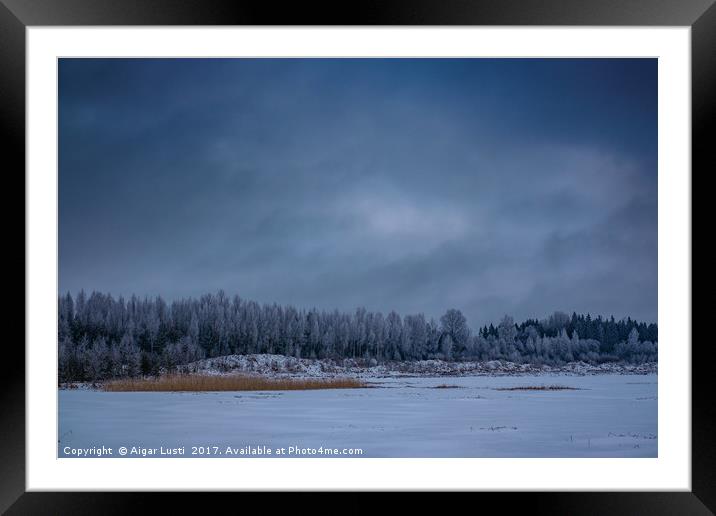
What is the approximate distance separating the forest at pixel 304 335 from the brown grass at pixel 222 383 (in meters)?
0.12

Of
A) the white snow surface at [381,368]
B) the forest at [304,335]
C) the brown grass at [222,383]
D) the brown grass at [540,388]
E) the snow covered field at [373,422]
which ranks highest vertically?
the forest at [304,335]

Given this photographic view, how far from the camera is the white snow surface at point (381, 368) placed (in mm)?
7020

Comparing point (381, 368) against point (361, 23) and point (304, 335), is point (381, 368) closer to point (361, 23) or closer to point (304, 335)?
point (304, 335)

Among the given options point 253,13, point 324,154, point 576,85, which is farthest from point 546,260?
point 253,13

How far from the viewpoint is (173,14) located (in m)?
2.54

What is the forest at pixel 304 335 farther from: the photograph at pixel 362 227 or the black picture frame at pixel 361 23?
the black picture frame at pixel 361 23

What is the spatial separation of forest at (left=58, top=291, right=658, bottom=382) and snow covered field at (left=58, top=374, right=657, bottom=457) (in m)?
0.55

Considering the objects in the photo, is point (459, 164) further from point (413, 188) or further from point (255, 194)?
point (255, 194)

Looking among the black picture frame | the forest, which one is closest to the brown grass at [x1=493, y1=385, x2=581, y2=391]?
the forest

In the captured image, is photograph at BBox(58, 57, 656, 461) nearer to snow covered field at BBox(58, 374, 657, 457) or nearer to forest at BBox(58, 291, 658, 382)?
forest at BBox(58, 291, 658, 382)

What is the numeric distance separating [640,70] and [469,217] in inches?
93.5

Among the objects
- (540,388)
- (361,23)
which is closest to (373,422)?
(540,388)

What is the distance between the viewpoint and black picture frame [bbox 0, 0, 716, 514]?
2525 mm

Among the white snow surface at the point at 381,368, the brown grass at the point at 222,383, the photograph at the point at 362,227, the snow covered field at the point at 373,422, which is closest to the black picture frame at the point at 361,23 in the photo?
the snow covered field at the point at 373,422
